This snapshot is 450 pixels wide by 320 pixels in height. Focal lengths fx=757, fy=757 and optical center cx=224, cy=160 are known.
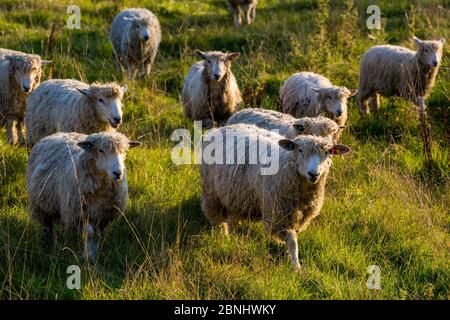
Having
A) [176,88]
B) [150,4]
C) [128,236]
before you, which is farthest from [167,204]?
[150,4]

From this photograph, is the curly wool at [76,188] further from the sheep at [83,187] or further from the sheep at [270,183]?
the sheep at [270,183]

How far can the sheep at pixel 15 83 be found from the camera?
8.22 metres

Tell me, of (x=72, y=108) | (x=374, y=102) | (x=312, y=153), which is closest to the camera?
(x=312, y=153)

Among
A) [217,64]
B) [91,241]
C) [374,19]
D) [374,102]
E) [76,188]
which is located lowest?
[91,241]

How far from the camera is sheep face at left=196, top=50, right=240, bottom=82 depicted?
29.4ft

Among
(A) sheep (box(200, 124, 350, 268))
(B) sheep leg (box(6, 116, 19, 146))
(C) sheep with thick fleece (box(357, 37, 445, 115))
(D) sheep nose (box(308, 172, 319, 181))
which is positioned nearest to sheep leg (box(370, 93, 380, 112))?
(C) sheep with thick fleece (box(357, 37, 445, 115))

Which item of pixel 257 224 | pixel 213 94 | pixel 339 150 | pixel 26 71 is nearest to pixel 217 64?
pixel 213 94

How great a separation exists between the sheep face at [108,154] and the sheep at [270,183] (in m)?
0.94

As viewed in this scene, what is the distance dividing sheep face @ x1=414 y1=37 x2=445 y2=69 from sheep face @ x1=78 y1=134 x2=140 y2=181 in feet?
16.1

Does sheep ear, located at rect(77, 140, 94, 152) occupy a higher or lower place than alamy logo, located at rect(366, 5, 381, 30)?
lower

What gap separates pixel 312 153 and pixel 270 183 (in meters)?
0.48

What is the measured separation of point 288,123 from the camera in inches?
295

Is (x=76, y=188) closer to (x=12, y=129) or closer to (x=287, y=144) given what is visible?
(x=287, y=144)

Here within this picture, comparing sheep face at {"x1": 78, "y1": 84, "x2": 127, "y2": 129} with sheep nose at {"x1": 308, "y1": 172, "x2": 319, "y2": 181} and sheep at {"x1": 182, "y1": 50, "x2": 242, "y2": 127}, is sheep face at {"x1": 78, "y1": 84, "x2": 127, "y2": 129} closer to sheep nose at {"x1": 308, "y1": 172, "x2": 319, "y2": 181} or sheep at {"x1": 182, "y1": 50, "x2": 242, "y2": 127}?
sheep at {"x1": 182, "y1": 50, "x2": 242, "y2": 127}
